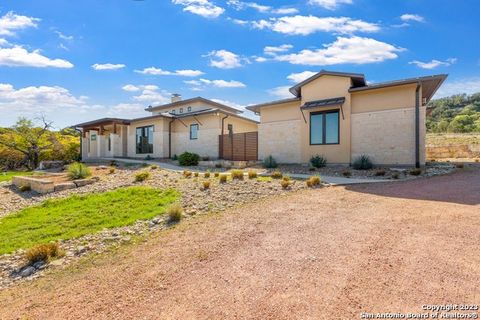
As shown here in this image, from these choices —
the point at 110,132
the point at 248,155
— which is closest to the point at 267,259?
the point at 248,155

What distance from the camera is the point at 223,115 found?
22.8 m

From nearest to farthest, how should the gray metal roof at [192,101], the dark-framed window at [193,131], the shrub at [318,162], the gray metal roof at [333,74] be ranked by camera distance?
the gray metal roof at [333,74] → the shrub at [318,162] → the dark-framed window at [193,131] → the gray metal roof at [192,101]

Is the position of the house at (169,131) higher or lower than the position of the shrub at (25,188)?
higher

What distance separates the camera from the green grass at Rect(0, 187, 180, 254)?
730 cm

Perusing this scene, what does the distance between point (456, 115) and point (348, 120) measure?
59032 millimetres

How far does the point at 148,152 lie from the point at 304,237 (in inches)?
916

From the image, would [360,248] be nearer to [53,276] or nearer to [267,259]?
[267,259]

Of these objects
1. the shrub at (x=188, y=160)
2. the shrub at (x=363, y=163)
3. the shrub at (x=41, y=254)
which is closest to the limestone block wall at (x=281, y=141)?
the shrub at (x=363, y=163)

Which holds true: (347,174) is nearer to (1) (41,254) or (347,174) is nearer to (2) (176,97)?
(1) (41,254)

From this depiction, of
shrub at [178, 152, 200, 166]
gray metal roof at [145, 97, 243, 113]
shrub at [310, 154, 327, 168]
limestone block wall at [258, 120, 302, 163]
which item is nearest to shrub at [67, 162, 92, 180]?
shrub at [178, 152, 200, 166]

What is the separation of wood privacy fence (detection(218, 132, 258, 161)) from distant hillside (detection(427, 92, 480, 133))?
1215 inches

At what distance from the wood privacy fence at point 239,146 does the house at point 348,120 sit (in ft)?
3.93

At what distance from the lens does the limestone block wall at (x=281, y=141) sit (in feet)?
56.3

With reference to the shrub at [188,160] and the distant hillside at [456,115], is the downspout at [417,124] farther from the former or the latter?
the distant hillside at [456,115]
